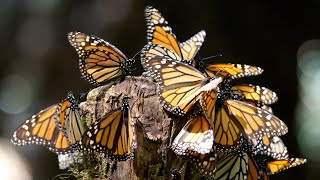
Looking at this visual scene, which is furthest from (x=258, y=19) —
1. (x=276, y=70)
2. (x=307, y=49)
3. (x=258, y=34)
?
(x=307, y=49)

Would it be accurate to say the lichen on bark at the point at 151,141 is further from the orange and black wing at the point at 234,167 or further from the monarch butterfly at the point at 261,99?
the monarch butterfly at the point at 261,99

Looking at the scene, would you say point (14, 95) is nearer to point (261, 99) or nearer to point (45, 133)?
point (45, 133)

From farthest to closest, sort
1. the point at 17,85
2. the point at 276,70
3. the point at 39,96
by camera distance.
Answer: the point at 17,85 → the point at 39,96 → the point at 276,70

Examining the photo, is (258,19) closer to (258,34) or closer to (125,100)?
(258,34)

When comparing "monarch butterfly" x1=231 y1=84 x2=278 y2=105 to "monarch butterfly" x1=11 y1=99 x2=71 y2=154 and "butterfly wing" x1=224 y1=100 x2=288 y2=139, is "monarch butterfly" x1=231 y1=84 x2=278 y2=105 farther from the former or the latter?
"monarch butterfly" x1=11 y1=99 x2=71 y2=154

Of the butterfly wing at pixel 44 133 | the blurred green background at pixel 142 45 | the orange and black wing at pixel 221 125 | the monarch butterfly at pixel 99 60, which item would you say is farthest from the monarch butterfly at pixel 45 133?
the blurred green background at pixel 142 45

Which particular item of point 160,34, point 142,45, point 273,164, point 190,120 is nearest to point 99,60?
point 160,34

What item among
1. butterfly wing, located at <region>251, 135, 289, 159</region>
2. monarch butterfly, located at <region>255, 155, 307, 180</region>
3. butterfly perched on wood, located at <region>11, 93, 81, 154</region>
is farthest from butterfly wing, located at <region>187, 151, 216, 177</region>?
butterfly perched on wood, located at <region>11, 93, 81, 154</region>

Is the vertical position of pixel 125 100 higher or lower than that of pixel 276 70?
higher
